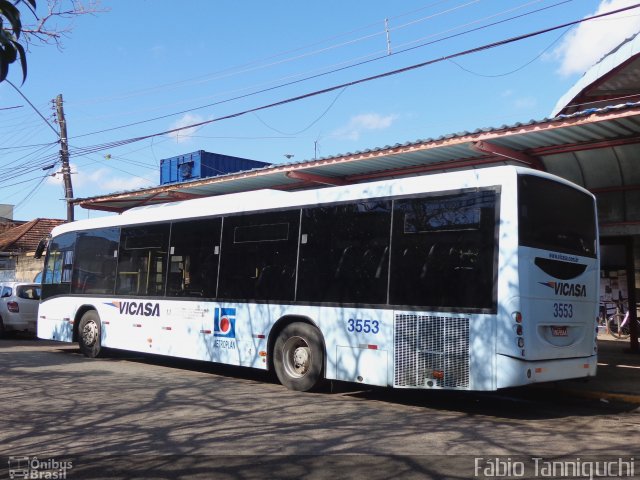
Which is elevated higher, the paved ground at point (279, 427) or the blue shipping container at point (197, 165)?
the blue shipping container at point (197, 165)

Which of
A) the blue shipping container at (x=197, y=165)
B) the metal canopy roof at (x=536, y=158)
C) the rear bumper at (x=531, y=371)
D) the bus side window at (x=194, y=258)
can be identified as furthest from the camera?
the blue shipping container at (x=197, y=165)

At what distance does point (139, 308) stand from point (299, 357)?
4144 millimetres

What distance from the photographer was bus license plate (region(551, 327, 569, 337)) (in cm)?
760

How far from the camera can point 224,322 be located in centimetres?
1022

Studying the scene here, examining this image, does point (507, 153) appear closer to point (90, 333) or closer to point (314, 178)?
point (314, 178)

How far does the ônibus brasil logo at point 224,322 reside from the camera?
10.1 metres

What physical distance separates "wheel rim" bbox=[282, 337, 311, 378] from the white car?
11.4 metres

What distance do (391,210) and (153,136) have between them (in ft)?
39.9

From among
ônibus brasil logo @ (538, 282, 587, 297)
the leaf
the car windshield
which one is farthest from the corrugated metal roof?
the car windshield

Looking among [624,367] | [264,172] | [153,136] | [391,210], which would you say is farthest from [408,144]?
[153,136]

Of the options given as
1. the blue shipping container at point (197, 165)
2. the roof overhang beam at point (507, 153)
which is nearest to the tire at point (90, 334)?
the roof overhang beam at point (507, 153)

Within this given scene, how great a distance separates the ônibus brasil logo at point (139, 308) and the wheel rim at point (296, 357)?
10.8 feet

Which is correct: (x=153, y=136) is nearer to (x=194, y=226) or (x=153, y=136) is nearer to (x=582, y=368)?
(x=194, y=226)

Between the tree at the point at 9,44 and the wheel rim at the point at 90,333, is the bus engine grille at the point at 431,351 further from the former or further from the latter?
the wheel rim at the point at 90,333
